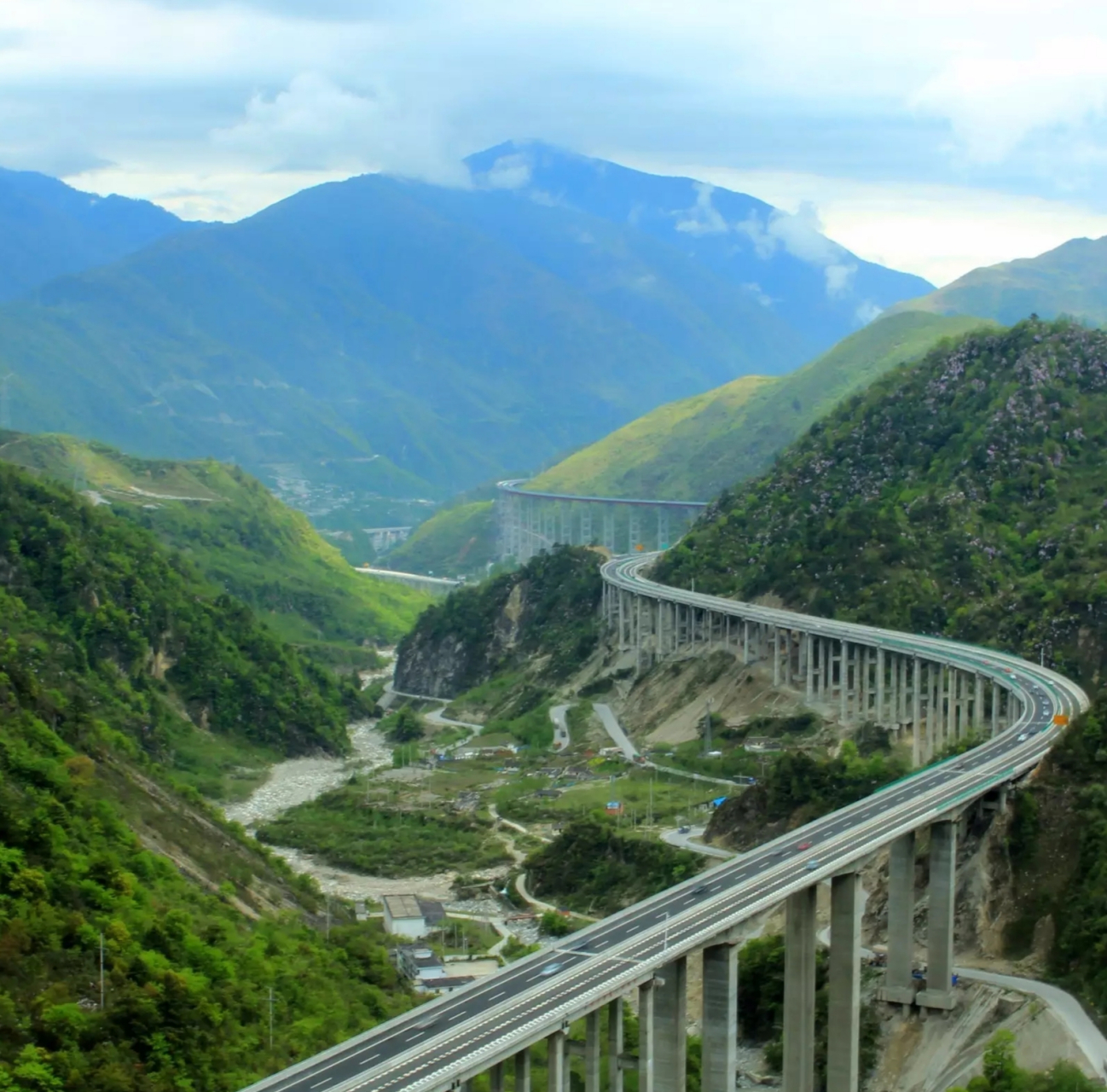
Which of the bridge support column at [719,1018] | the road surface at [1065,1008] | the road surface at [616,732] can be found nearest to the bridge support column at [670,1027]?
the bridge support column at [719,1018]

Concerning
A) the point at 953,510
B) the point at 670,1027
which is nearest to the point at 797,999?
the point at 670,1027

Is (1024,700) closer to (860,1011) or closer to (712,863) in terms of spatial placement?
(712,863)

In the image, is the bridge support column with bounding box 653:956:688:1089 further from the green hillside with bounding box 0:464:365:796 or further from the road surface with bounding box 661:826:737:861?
the green hillside with bounding box 0:464:365:796

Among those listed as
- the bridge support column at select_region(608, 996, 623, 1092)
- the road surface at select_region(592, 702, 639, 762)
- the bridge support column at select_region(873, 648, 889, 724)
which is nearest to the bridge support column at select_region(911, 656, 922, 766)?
the bridge support column at select_region(873, 648, 889, 724)

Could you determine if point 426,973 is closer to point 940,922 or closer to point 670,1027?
point 940,922

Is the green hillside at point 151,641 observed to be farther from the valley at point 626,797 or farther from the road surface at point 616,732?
the road surface at point 616,732

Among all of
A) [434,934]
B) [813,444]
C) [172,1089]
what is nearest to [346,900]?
[434,934]
